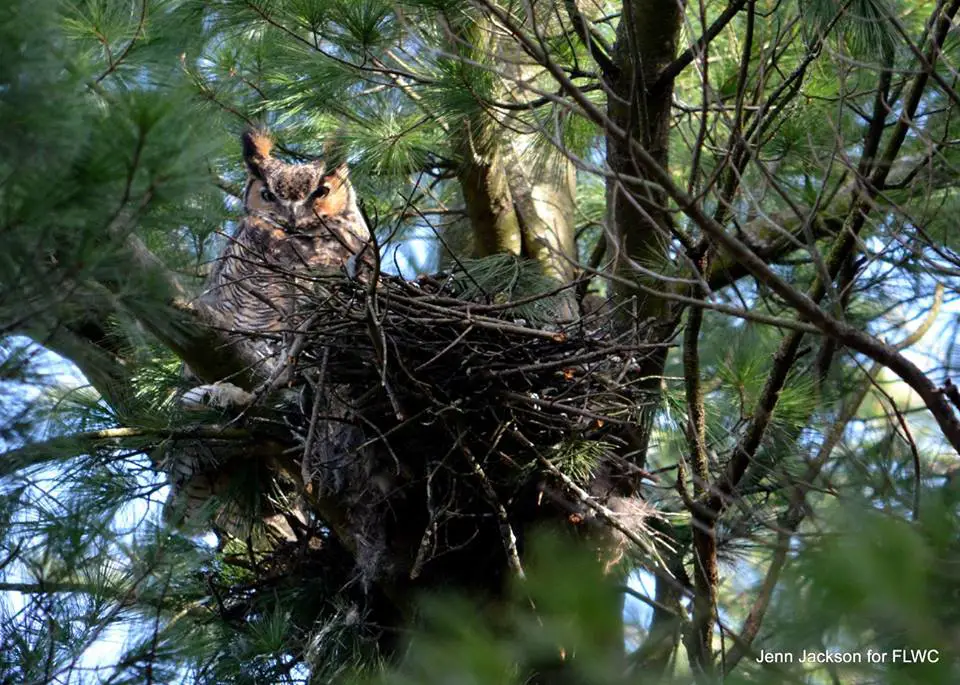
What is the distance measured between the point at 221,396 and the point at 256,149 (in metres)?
1.13

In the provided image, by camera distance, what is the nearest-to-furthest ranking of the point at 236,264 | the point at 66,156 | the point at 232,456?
the point at 66,156 < the point at 232,456 < the point at 236,264

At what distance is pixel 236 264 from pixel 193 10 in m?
0.75

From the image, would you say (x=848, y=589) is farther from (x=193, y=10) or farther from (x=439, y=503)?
(x=193, y=10)

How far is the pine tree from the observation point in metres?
1.39

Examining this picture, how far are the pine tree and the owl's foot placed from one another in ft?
0.16

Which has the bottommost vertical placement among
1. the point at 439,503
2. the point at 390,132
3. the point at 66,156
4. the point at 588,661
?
the point at 588,661

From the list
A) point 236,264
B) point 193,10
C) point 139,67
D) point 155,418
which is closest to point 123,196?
point 139,67

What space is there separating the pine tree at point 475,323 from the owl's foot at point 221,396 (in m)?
0.05

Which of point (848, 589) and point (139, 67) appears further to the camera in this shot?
point (139, 67)

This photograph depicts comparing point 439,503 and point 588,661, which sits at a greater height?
point 439,503

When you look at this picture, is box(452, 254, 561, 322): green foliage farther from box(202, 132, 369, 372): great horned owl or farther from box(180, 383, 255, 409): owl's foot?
box(202, 132, 369, 372): great horned owl

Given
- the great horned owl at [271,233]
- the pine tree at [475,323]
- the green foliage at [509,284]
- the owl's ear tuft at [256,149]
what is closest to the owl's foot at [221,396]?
the pine tree at [475,323]

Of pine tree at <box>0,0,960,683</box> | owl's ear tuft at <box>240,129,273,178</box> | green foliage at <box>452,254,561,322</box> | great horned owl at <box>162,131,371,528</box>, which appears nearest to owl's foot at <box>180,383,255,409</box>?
pine tree at <box>0,0,960,683</box>

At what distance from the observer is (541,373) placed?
213 cm
